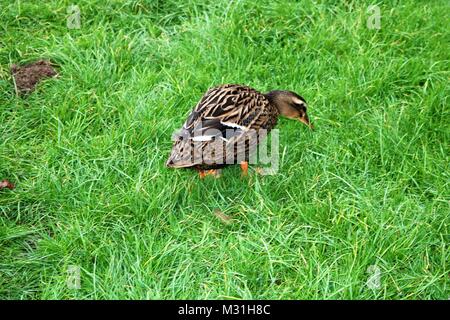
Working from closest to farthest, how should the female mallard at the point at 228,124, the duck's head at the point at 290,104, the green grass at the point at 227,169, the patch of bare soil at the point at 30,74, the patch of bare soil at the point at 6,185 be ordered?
the green grass at the point at 227,169 < the female mallard at the point at 228,124 < the patch of bare soil at the point at 6,185 < the duck's head at the point at 290,104 < the patch of bare soil at the point at 30,74

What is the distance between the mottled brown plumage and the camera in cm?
459

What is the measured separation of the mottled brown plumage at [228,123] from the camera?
15.1 feet

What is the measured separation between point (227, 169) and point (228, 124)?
0.38 metres

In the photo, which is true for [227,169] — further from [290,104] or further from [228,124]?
[290,104]

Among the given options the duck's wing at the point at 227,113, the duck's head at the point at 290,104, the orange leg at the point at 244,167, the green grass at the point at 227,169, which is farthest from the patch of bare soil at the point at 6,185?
the duck's head at the point at 290,104

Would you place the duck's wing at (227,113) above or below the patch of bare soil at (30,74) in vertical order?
below

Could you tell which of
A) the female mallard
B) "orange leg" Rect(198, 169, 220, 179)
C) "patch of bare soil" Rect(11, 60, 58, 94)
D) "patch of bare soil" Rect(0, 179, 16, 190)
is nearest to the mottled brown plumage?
the female mallard

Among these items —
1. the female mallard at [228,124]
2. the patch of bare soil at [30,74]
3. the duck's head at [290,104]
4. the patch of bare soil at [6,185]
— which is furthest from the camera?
the patch of bare soil at [30,74]

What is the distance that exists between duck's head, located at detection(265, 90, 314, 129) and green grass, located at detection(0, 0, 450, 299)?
5.1 inches

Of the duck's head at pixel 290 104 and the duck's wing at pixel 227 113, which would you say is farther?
the duck's head at pixel 290 104

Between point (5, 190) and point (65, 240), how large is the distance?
73cm

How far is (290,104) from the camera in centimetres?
512

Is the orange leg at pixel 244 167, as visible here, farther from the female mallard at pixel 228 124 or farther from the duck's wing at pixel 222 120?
the duck's wing at pixel 222 120

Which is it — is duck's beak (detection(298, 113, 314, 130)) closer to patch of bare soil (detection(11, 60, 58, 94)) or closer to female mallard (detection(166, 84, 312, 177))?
female mallard (detection(166, 84, 312, 177))
